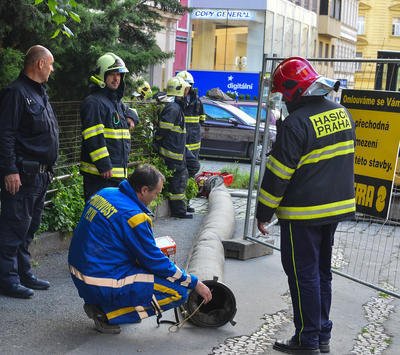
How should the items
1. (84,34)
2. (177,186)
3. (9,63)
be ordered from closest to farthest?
1. (9,63)
2. (84,34)
3. (177,186)

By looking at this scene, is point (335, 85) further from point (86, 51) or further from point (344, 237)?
point (344, 237)

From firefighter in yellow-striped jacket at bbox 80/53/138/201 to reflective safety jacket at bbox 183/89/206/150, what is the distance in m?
3.94

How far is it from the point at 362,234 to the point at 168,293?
457 cm

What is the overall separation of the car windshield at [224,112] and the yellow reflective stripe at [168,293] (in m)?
14.4

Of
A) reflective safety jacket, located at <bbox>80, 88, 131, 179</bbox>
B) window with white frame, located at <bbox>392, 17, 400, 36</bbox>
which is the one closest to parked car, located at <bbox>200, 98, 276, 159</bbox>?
reflective safety jacket, located at <bbox>80, 88, 131, 179</bbox>

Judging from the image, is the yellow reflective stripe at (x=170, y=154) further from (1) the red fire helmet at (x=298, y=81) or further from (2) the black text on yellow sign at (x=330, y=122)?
(2) the black text on yellow sign at (x=330, y=122)

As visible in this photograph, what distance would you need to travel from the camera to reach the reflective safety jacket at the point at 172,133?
1009 cm

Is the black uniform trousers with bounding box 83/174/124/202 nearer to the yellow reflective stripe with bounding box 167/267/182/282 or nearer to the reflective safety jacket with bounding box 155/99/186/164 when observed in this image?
the yellow reflective stripe with bounding box 167/267/182/282

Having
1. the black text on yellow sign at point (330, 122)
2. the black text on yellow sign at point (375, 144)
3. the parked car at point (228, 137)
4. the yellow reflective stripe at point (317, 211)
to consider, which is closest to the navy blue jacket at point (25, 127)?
the yellow reflective stripe at point (317, 211)

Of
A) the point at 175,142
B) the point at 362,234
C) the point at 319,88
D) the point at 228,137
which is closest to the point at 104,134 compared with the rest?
the point at 319,88

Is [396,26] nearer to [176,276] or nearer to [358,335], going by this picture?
[358,335]

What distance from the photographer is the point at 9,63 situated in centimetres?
709

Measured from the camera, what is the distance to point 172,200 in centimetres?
1036

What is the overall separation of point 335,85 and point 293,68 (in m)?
0.31
